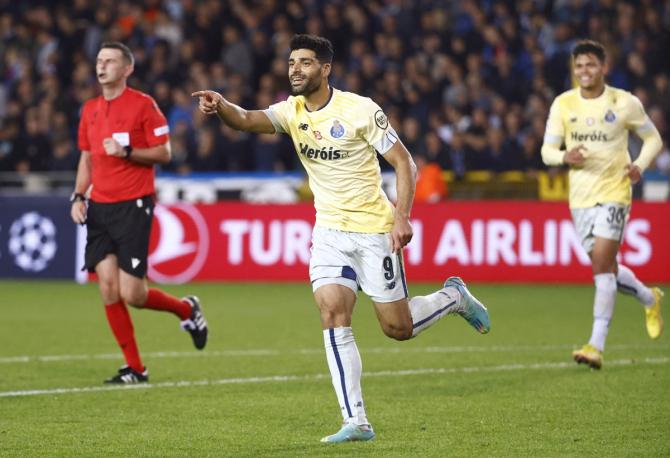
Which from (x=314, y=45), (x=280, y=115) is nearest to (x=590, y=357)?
(x=280, y=115)

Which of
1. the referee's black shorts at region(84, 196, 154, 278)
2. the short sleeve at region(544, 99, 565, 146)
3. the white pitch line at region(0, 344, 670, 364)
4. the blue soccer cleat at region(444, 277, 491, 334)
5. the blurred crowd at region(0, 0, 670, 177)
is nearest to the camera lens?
the blue soccer cleat at region(444, 277, 491, 334)

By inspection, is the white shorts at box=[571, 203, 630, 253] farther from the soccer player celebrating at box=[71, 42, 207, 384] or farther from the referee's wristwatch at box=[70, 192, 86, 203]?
the referee's wristwatch at box=[70, 192, 86, 203]

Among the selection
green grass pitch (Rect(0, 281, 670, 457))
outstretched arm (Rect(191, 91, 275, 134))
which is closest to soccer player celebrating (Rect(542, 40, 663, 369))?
green grass pitch (Rect(0, 281, 670, 457))

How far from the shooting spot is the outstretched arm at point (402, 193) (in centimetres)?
697

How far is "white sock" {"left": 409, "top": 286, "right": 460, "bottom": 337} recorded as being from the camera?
778 cm

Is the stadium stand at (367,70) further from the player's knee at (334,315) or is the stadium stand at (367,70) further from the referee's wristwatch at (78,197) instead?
the player's knee at (334,315)

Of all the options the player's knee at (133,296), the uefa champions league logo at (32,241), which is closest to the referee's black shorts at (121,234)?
the player's knee at (133,296)

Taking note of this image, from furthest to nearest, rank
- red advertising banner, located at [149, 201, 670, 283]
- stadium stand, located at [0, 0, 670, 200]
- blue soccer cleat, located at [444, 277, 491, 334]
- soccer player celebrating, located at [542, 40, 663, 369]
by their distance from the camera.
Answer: stadium stand, located at [0, 0, 670, 200]
red advertising banner, located at [149, 201, 670, 283]
soccer player celebrating, located at [542, 40, 663, 369]
blue soccer cleat, located at [444, 277, 491, 334]

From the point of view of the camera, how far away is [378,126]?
725cm

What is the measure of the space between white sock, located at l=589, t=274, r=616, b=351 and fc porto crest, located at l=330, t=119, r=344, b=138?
3.66 metres

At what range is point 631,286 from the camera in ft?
35.6

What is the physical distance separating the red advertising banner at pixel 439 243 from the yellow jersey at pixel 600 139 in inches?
288

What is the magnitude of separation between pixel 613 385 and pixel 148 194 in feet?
11.7

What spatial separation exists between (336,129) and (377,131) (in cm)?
24
